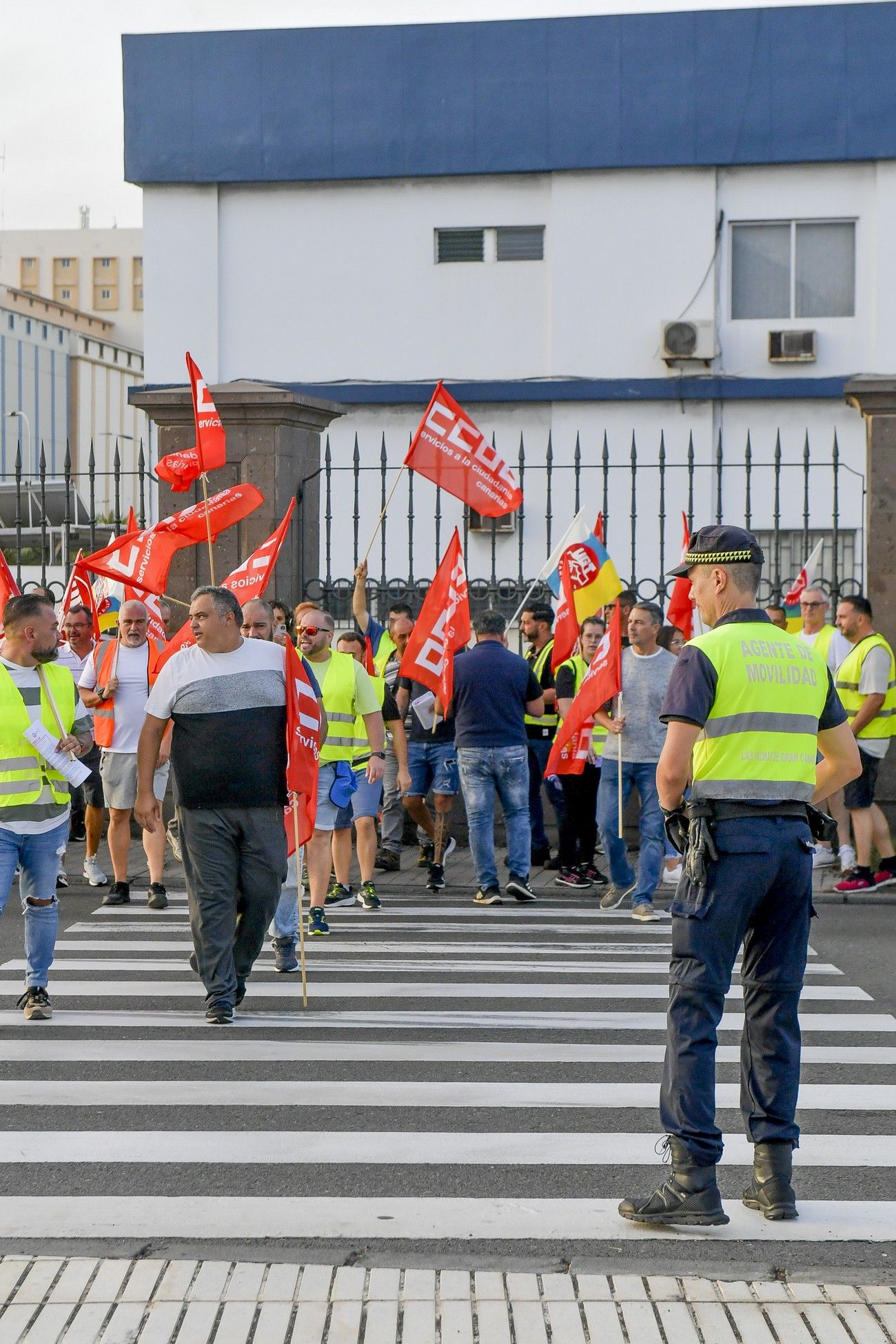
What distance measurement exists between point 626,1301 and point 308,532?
11.4m

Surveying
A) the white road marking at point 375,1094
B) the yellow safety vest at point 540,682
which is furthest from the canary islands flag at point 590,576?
the white road marking at point 375,1094

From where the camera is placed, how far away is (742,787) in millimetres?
5258

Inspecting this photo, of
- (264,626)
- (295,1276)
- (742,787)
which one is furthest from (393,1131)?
(264,626)

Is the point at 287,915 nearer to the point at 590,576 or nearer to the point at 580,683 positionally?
the point at 580,683

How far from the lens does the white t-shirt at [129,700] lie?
39.4ft

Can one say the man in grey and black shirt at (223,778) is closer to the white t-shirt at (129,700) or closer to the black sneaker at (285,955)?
the black sneaker at (285,955)

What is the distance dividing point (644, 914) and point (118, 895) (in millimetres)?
3513

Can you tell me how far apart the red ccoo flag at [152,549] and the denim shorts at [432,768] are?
224cm

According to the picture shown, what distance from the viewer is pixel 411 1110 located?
655cm

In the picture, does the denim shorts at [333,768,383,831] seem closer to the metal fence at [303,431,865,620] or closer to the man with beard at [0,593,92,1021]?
the man with beard at [0,593,92,1021]

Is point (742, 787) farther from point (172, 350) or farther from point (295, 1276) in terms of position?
point (172, 350)

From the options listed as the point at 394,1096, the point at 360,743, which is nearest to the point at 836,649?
the point at 360,743

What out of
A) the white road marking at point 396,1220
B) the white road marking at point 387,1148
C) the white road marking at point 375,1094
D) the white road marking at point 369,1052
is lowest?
the white road marking at point 369,1052

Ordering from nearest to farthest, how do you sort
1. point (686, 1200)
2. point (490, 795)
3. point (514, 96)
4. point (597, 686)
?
point (686, 1200)
point (597, 686)
point (490, 795)
point (514, 96)
